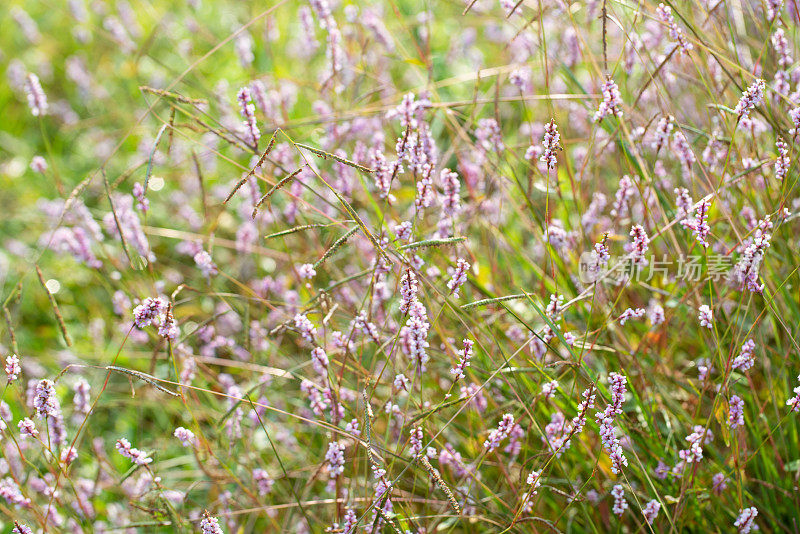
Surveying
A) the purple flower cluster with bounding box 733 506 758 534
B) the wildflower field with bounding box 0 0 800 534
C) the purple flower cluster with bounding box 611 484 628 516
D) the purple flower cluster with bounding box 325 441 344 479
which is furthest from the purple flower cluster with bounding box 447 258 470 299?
the purple flower cluster with bounding box 733 506 758 534

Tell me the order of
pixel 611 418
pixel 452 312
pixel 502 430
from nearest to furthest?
pixel 611 418
pixel 502 430
pixel 452 312

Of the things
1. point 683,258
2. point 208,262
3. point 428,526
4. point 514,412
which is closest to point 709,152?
point 683,258

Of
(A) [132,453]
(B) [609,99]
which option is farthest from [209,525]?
(B) [609,99]

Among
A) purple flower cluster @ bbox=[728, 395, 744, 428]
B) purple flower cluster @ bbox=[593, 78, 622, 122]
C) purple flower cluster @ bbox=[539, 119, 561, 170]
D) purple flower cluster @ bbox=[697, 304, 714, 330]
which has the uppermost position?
purple flower cluster @ bbox=[593, 78, 622, 122]

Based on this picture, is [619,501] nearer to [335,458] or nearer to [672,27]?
[335,458]

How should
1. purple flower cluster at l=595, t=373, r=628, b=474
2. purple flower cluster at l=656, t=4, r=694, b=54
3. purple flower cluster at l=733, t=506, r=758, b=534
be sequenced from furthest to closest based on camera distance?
purple flower cluster at l=656, t=4, r=694, b=54 < purple flower cluster at l=733, t=506, r=758, b=534 < purple flower cluster at l=595, t=373, r=628, b=474

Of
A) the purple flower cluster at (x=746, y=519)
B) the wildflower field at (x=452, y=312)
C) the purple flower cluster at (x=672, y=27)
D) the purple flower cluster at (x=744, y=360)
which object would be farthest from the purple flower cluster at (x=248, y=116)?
the purple flower cluster at (x=746, y=519)

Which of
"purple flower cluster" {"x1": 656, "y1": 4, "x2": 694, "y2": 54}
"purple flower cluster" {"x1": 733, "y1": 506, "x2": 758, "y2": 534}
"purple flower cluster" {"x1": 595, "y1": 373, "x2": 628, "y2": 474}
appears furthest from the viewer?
"purple flower cluster" {"x1": 656, "y1": 4, "x2": 694, "y2": 54}

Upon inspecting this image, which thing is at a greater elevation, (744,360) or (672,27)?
(672,27)

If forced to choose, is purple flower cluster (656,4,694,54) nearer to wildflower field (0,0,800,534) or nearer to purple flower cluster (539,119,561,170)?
wildflower field (0,0,800,534)

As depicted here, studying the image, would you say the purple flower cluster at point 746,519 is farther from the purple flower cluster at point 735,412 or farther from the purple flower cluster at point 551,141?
the purple flower cluster at point 551,141
